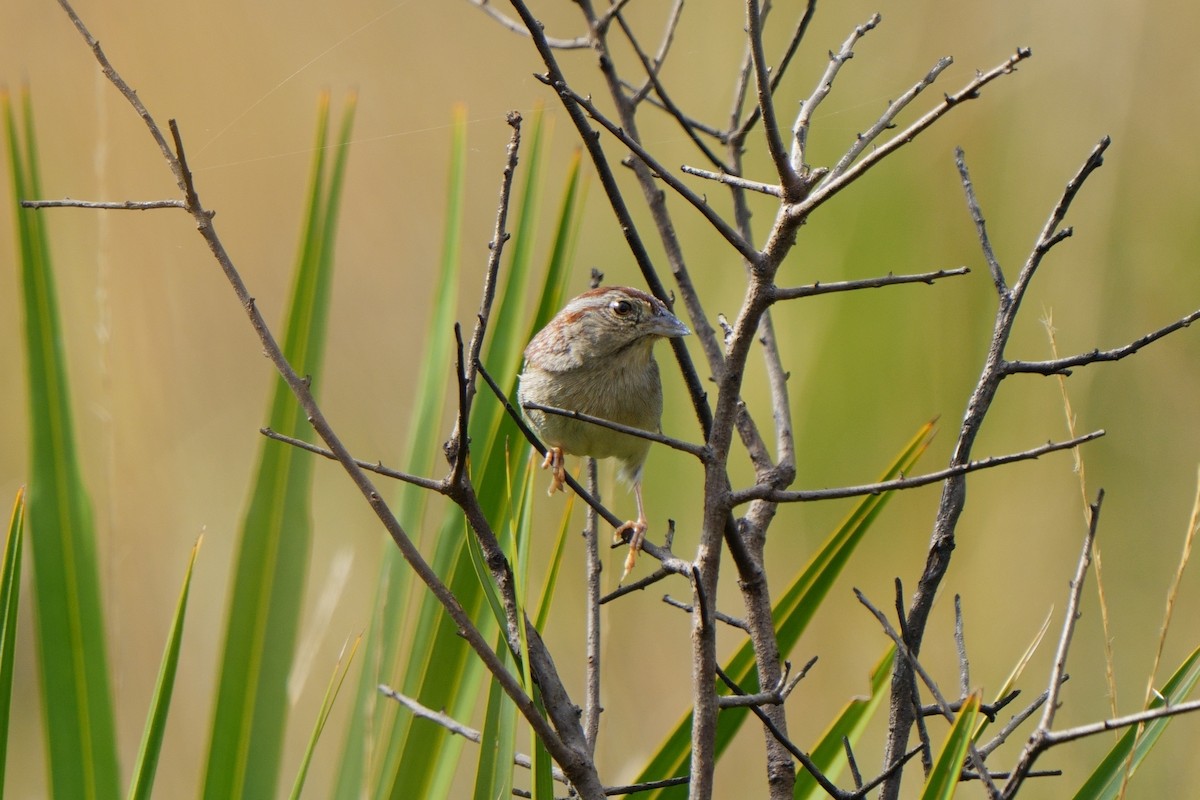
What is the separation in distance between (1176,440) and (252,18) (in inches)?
164

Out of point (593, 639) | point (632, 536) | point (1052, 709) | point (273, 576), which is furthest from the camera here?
point (632, 536)

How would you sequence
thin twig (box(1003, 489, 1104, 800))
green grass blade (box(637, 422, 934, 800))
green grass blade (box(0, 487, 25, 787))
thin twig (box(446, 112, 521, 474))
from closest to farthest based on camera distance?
thin twig (box(1003, 489, 1104, 800)), thin twig (box(446, 112, 521, 474)), green grass blade (box(0, 487, 25, 787)), green grass blade (box(637, 422, 934, 800))

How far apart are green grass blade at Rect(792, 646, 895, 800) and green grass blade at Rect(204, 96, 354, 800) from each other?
36.6 inches

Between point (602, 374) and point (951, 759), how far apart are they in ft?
4.99

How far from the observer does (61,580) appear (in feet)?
6.68

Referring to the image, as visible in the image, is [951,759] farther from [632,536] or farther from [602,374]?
[602,374]

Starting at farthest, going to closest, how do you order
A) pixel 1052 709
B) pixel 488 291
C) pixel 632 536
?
1. pixel 632 536
2. pixel 488 291
3. pixel 1052 709

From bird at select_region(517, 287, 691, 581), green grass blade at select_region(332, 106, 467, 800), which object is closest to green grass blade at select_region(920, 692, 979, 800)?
green grass blade at select_region(332, 106, 467, 800)

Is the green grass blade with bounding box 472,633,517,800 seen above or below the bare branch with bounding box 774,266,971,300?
below

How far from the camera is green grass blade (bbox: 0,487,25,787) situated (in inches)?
68.6

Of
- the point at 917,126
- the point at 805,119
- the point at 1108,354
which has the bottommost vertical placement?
the point at 1108,354

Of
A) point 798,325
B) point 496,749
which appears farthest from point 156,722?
point 798,325

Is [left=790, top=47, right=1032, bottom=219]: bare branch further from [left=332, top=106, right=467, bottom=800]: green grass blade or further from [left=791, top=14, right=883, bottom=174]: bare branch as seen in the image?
[left=332, top=106, right=467, bottom=800]: green grass blade

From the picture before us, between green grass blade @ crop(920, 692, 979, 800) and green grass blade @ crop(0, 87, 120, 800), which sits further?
green grass blade @ crop(0, 87, 120, 800)
